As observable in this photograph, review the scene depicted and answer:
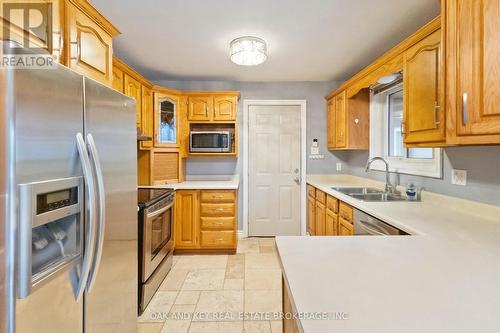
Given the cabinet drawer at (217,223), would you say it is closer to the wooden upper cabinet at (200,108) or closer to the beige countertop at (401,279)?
the wooden upper cabinet at (200,108)

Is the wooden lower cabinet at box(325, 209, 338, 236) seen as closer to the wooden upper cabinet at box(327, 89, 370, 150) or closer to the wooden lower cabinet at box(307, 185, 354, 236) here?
the wooden lower cabinet at box(307, 185, 354, 236)

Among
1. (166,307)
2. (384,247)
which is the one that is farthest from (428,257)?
(166,307)

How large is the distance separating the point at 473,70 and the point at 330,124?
2.61m

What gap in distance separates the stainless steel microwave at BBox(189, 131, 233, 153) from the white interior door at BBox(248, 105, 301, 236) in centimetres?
56

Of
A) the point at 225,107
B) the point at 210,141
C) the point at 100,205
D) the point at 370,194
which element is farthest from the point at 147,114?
the point at 370,194

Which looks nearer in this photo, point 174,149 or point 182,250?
point 182,250

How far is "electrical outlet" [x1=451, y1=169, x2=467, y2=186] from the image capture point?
→ 187 cm

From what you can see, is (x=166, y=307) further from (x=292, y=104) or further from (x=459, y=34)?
(x=292, y=104)

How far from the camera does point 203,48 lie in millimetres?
2738

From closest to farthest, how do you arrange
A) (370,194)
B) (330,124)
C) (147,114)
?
(370,194) < (147,114) < (330,124)

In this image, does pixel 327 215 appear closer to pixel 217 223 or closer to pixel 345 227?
pixel 345 227

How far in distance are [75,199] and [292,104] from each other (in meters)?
3.45

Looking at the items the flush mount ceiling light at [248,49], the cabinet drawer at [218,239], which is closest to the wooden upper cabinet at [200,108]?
the flush mount ceiling light at [248,49]

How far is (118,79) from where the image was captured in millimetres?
2533
